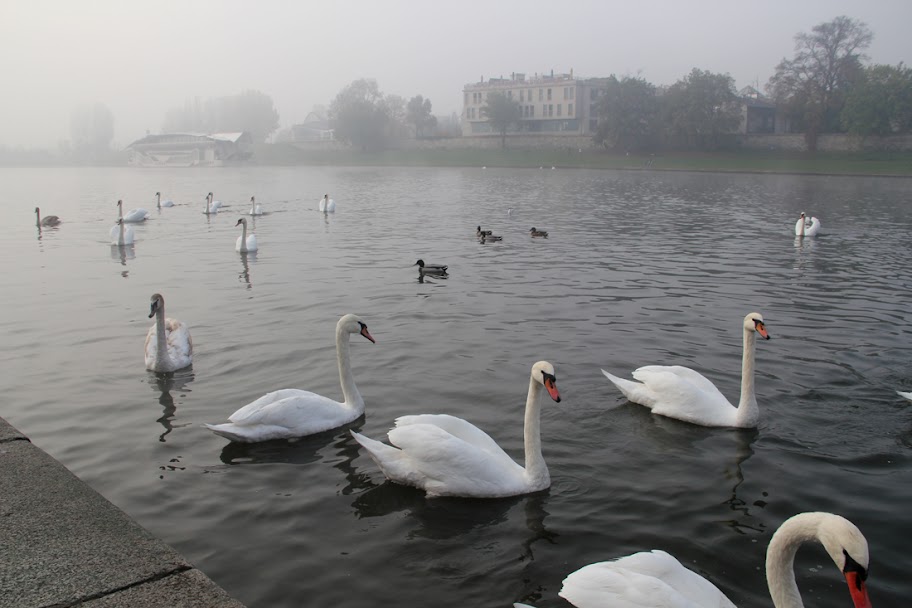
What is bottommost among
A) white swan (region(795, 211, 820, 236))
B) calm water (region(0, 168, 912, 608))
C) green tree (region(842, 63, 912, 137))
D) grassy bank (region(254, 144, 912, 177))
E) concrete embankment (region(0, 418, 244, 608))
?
calm water (region(0, 168, 912, 608))

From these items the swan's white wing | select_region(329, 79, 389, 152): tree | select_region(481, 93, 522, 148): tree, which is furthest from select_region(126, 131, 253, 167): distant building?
the swan's white wing

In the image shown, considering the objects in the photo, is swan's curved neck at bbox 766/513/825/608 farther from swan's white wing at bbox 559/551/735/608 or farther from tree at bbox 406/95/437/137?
tree at bbox 406/95/437/137

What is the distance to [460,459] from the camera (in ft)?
18.5

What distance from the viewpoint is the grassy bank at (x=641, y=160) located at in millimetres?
61094

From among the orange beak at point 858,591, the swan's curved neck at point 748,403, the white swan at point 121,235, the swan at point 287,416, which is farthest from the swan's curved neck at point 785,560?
the white swan at point 121,235

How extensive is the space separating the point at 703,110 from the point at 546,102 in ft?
180

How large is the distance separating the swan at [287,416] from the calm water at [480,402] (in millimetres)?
144

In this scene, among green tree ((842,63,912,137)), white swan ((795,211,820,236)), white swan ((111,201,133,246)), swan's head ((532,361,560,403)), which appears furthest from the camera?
green tree ((842,63,912,137))

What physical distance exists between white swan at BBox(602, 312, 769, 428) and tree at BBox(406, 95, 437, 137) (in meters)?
130

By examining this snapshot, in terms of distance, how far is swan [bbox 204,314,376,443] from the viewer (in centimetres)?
666

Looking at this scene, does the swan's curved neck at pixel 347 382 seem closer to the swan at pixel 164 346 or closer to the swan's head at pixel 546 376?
the swan's head at pixel 546 376

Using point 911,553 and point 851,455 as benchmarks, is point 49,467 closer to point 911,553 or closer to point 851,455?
point 911,553

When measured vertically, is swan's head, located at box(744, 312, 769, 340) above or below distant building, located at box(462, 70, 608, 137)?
below

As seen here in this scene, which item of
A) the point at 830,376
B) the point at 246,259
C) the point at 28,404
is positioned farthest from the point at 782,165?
the point at 28,404
